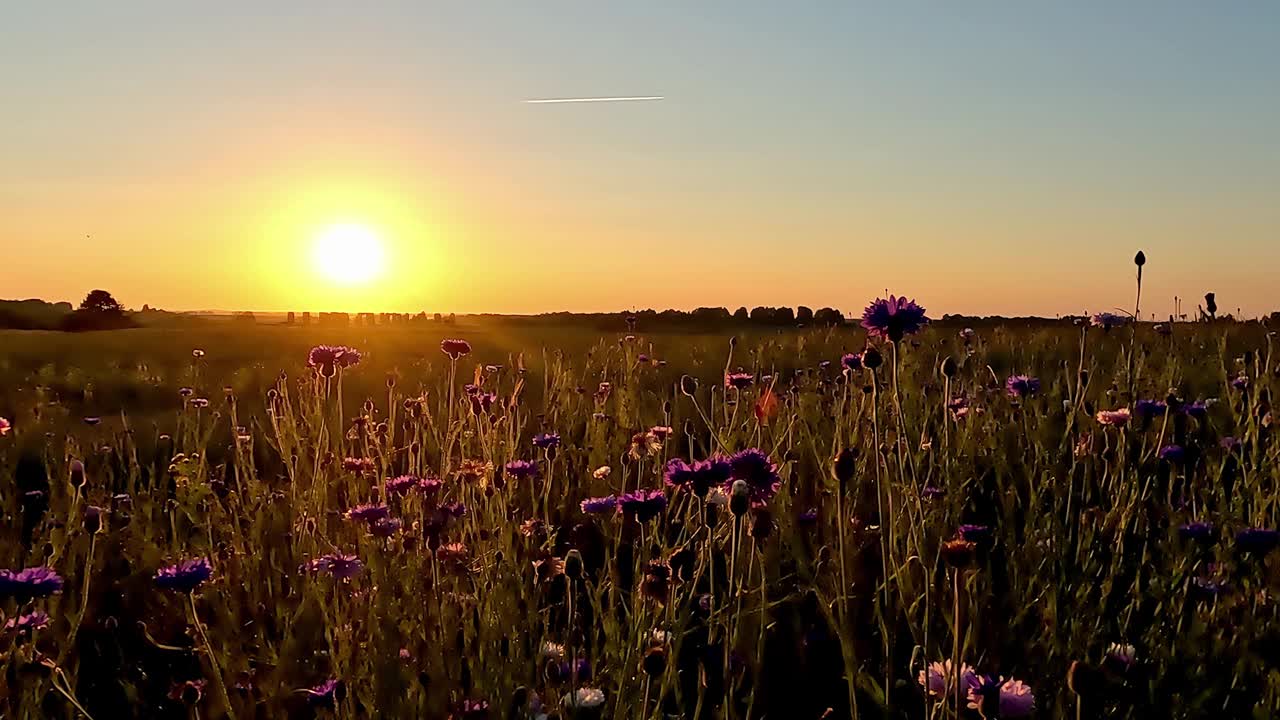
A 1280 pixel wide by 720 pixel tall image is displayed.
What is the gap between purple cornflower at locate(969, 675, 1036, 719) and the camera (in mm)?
1339

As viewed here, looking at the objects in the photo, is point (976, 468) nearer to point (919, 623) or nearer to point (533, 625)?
point (919, 623)

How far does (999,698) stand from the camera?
1.51 meters

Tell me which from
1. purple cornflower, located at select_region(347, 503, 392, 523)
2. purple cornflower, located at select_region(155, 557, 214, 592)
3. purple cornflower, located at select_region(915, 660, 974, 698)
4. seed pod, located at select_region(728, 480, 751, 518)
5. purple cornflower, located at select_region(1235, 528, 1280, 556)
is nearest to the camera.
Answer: purple cornflower, located at select_region(915, 660, 974, 698)

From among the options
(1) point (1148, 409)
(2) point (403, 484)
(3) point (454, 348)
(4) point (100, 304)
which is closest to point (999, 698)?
(2) point (403, 484)

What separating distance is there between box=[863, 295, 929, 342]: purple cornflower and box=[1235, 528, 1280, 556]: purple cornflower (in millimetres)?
1031

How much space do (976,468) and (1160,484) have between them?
2.56ft

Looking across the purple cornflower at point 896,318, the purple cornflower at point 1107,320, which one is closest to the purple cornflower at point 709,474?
the purple cornflower at point 896,318

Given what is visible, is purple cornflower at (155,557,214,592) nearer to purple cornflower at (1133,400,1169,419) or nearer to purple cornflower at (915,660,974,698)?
purple cornflower at (915,660,974,698)

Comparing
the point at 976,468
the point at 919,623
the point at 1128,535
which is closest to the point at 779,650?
the point at 919,623

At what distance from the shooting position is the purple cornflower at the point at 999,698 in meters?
1.34

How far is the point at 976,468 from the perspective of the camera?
3.73 m

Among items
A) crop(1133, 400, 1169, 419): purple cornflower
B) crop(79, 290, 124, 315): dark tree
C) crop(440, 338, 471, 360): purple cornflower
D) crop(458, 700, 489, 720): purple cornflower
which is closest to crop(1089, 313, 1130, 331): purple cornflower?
crop(1133, 400, 1169, 419): purple cornflower

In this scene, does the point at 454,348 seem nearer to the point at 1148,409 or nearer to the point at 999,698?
the point at 1148,409

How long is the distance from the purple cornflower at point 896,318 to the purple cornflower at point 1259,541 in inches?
40.6
